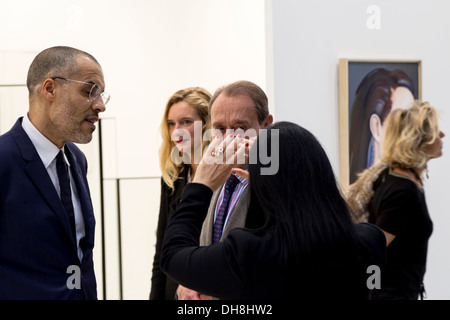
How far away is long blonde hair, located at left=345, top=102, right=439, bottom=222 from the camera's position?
350cm

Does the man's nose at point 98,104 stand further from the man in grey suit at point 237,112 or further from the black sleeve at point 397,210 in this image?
the black sleeve at point 397,210

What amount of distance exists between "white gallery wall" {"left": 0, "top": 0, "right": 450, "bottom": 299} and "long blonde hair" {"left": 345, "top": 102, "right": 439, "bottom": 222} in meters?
0.72

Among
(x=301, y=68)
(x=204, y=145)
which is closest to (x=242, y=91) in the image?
(x=204, y=145)

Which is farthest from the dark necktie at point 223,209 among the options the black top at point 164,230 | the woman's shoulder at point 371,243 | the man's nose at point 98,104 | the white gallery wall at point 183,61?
the white gallery wall at point 183,61

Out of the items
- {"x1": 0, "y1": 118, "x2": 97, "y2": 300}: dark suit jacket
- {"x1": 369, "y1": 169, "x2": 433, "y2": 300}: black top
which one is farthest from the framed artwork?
{"x1": 0, "y1": 118, "x2": 97, "y2": 300}: dark suit jacket

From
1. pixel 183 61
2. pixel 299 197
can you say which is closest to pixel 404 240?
pixel 299 197

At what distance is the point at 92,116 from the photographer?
8.09 ft

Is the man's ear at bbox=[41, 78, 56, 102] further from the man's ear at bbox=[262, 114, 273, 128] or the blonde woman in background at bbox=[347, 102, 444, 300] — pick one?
the blonde woman in background at bbox=[347, 102, 444, 300]

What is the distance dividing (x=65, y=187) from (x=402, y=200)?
1.91m

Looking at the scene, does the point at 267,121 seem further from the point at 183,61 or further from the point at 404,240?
the point at 183,61

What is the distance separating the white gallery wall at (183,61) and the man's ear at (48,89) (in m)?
2.01

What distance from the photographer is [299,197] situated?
5.67 feet

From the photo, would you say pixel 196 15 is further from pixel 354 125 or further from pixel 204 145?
pixel 204 145

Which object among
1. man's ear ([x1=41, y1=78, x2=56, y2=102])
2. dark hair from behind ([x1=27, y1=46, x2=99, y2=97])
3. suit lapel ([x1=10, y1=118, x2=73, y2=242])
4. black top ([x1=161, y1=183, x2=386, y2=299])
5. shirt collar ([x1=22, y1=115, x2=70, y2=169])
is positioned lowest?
black top ([x1=161, y1=183, x2=386, y2=299])
